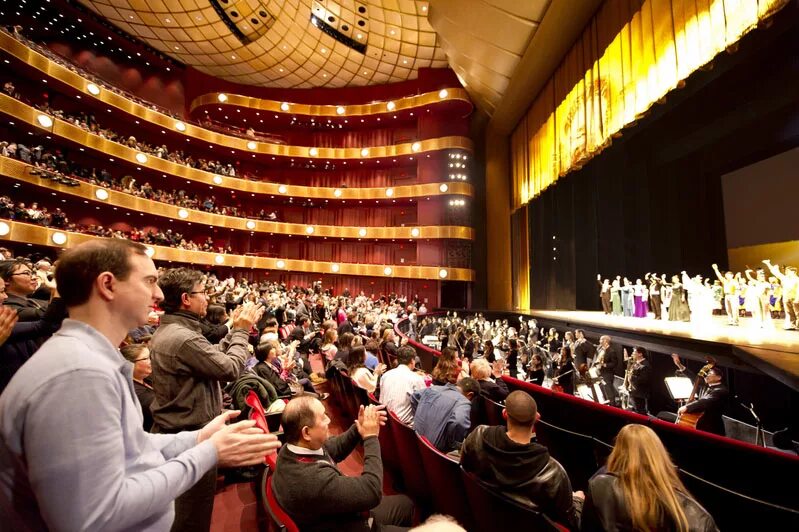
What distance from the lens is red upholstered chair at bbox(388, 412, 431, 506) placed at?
260cm

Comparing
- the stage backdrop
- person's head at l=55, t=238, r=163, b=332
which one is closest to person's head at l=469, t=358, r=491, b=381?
person's head at l=55, t=238, r=163, b=332

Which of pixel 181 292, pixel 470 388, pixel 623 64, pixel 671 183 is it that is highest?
pixel 623 64

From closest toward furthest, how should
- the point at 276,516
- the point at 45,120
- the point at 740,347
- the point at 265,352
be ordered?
the point at 276,516
the point at 265,352
the point at 740,347
the point at 45,120

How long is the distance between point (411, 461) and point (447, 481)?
569 mm

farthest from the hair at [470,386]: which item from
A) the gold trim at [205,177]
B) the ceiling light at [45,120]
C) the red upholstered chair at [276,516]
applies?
the ceiling light at [45,120]

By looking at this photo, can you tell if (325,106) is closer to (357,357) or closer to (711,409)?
(357,357)

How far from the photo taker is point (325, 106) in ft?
68.6

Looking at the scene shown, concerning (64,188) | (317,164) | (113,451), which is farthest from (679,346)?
(317,164)

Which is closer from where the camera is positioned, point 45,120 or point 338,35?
point 45,120

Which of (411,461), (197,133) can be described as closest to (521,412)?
(411,461)

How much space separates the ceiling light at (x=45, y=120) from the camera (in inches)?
491

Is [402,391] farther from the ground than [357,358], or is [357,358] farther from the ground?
[357,358]

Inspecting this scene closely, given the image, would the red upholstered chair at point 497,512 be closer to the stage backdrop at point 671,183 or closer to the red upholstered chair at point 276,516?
the red upholstered chair at point 276,516

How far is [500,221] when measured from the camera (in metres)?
17.6
